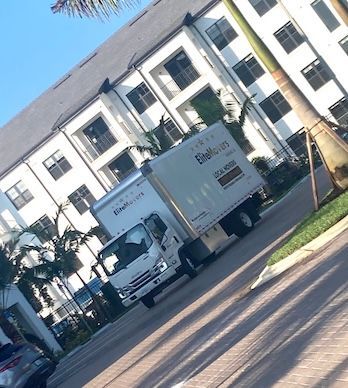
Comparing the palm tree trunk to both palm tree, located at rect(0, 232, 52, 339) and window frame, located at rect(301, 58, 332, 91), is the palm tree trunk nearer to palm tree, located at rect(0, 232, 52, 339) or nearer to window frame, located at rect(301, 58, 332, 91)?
palm tree, located at rect(0, 232, 52, 339)

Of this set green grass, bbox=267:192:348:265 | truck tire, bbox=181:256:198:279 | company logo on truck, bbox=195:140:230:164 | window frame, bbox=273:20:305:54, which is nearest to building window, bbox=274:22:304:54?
window frame, bbox=273:20:305:54

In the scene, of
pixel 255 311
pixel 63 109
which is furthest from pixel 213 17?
pixel 255 311

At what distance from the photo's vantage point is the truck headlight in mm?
21266

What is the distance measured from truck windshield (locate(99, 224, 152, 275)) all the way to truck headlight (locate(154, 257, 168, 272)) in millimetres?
502

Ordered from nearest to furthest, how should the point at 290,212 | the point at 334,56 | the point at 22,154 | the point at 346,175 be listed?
the point at 346,175 → the point at 290,212 → the point at 334,56 → the point at 22,154

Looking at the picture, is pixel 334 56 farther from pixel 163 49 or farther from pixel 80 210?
pixel 80 210

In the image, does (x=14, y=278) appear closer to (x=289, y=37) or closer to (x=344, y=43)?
(x=289, y=37)

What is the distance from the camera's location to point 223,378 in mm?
8633

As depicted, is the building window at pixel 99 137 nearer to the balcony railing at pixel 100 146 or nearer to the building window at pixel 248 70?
the balcony railing at pixel 100 146

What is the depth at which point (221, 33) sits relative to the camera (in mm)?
47875

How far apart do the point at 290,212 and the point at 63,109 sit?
30.8 m

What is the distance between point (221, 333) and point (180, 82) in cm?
3823

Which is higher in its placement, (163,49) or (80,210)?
(163,49)

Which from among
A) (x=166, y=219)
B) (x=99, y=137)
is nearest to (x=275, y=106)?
(x=99, y=137)
